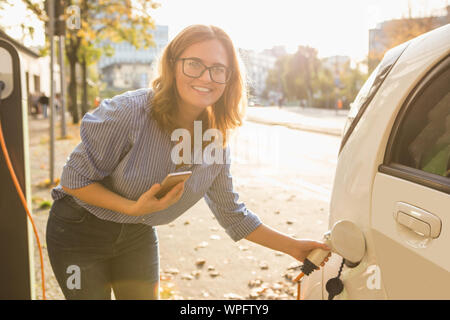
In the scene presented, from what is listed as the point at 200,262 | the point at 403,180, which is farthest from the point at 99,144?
the point at 200,262

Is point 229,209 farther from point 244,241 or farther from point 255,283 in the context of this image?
point 244,241

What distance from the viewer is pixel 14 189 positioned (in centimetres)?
209

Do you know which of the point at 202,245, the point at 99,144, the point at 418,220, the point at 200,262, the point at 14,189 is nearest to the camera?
the point at 418,220

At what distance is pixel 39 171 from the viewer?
31.2 ft

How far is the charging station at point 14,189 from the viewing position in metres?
1.99

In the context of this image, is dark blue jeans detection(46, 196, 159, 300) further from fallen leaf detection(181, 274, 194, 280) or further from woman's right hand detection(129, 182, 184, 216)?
fallen leaf detection(181, 274, 194, 280)

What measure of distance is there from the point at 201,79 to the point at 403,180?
0.89m

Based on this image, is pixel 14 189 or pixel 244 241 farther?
pixel 244 241

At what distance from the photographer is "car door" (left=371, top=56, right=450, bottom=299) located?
3.94 ft

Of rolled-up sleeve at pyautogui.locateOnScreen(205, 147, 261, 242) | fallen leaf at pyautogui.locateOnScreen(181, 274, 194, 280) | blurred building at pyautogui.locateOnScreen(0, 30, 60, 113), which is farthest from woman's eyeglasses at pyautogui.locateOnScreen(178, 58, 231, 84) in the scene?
blurred building at pyautogui.locateOnScreen(0, 30, 60, 113)

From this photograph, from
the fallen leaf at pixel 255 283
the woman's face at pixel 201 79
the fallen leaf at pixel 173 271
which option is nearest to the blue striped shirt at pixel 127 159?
the woman's face at pixel 201 79

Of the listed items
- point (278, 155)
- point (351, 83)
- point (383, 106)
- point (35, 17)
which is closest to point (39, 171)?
point (278, 155)
